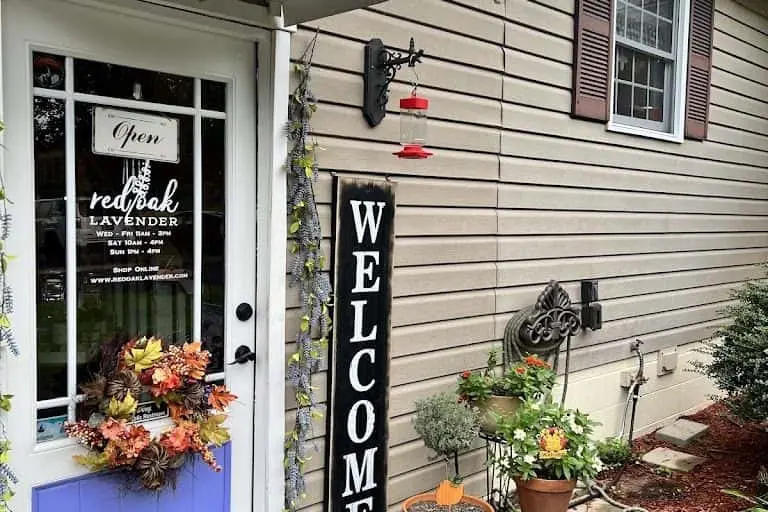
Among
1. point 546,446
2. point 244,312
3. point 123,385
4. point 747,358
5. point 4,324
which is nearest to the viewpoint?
point 4,324

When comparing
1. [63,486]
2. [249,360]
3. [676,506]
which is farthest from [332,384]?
[676,506]

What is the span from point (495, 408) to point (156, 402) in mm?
1683

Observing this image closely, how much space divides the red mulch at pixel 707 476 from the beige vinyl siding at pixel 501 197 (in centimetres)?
40

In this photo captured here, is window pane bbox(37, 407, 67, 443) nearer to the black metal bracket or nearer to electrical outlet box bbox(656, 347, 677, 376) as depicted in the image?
the black metal bracket

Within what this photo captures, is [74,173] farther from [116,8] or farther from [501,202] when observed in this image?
[501,202]

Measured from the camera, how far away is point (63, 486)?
7.32 feet

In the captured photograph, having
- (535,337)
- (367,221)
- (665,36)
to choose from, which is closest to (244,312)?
(367,221)

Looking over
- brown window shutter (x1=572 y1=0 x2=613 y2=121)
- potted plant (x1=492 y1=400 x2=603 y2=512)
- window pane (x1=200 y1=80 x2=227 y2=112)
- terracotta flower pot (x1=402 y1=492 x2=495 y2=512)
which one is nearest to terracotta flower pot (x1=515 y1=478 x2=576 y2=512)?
potted plant (x1=492 y1=400 x2=603 y2=512)

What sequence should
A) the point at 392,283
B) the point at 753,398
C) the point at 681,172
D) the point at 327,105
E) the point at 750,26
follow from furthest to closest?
the point at 750,26 < the point at 681,172 < the point at 753,398 < the point at 392,283 < the point at 327,105

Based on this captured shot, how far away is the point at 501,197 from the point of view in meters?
A: 3.83

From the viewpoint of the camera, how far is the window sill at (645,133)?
→ 15.1ft

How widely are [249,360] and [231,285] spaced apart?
301 millimetres

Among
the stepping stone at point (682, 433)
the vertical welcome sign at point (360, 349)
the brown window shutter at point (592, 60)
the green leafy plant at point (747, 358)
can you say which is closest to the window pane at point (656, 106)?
the brown window shutter at point (592, 60)

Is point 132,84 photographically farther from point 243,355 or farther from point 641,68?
point 641,68
